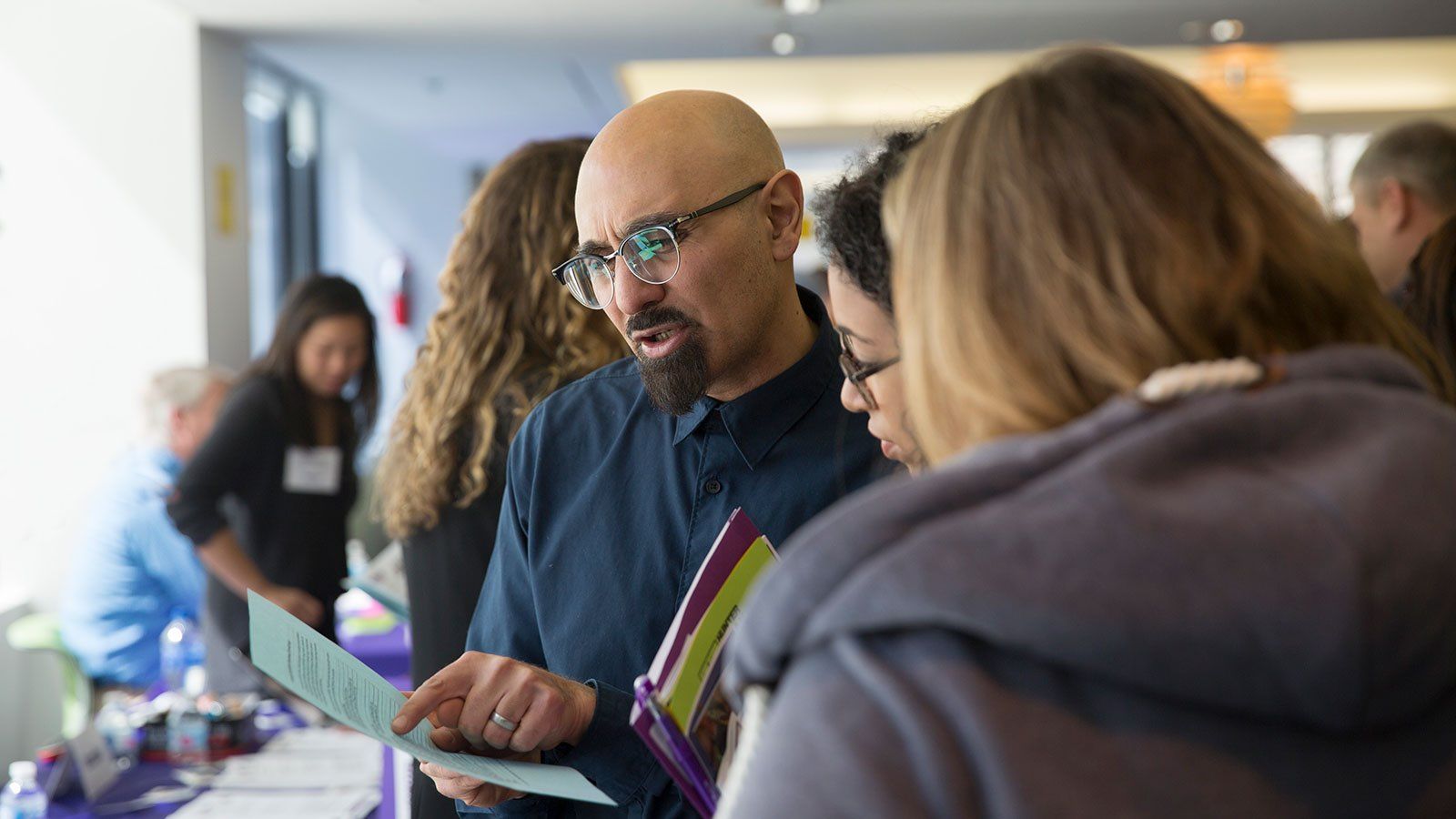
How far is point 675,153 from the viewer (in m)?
1.51

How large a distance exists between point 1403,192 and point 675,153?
7.78 feet

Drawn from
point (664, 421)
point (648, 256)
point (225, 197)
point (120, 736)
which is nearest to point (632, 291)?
point (648, 256)

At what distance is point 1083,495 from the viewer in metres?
0.61

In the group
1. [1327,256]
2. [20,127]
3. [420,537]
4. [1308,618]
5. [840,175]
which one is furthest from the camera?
[20,127]

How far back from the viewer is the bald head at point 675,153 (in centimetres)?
150

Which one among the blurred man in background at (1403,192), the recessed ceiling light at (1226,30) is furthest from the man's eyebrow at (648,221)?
the recessed ceiling light at (1226,30)

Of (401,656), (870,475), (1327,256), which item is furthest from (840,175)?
(401,656)

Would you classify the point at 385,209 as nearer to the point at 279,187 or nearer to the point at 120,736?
the point at 279,187

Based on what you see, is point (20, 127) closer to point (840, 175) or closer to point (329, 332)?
point (329, 332)

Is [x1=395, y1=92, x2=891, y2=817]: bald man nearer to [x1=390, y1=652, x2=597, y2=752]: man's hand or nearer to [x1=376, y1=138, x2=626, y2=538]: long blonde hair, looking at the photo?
[x1=390, y1=652, x2=597, y2=752]: man's hand

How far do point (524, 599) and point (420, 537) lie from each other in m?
0.55

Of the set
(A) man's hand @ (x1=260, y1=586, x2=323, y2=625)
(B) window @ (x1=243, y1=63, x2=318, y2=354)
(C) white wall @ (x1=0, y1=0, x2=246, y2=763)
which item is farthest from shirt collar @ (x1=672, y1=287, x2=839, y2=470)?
(B) window @ (x1=243, y1=63, x2=318, y2=354)

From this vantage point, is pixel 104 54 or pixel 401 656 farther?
pixel 104 54

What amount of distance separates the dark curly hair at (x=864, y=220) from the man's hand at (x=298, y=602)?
275 centimetres
